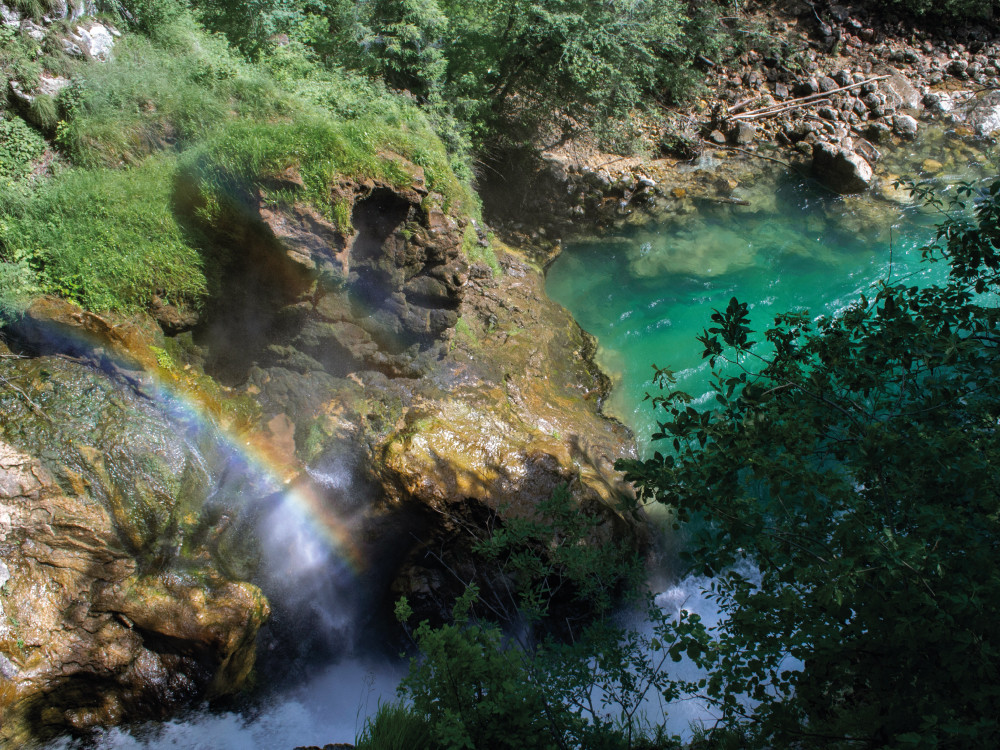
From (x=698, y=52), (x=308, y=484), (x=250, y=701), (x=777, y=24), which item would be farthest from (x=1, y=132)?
(x=777, y=24)

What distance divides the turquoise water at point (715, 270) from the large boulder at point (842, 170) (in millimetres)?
319

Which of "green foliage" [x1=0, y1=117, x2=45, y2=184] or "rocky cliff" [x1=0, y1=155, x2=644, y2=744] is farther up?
"green foliage" [x1=0, y1=117, x2=45, y2=184]

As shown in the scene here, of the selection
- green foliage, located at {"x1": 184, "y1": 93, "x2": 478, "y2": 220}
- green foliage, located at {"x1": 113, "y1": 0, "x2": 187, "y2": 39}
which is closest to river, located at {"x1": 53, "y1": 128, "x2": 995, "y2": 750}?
green foliage, located at {"x1": 184, "y1": 93, "x2": 478, "y2": 220}

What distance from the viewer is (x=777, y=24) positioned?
49.4 ft

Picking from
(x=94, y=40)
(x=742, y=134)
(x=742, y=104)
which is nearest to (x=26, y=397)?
(x=94, y=40)

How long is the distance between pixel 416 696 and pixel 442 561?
2.41 meters

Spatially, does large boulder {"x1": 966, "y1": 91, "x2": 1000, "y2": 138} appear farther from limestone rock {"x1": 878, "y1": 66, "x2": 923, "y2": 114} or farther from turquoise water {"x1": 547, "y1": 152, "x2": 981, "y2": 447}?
turquoise water {"x1": 547, "y1": 152, "x2": 981, "y2": 447}

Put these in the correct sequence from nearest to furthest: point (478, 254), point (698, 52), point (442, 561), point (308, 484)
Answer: point (442, 561)
point (308, 484)
point (478, 254)
point (698, 52)

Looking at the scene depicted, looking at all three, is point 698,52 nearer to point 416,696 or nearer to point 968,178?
point 968,178

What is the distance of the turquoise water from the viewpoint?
30.5 ft

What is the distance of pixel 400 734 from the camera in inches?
155

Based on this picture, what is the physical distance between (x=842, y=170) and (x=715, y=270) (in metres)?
4.13

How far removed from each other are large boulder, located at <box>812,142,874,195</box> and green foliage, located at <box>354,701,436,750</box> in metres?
12.4

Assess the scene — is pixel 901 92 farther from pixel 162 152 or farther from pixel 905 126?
pixel 162 152
